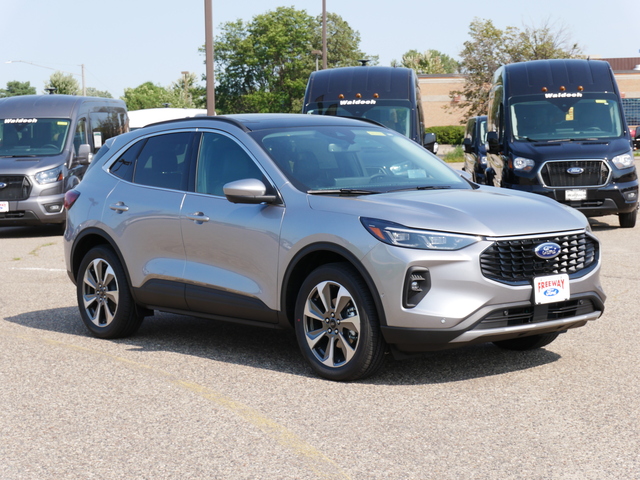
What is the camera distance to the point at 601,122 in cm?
1644

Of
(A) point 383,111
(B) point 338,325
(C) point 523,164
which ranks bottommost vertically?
(B) point 338,325

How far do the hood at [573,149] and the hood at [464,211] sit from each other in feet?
31.6

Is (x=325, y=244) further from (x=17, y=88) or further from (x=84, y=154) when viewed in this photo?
(x=17, y=88)

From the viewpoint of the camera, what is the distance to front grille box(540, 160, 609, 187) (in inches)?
622

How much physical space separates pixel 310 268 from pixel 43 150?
12940mm

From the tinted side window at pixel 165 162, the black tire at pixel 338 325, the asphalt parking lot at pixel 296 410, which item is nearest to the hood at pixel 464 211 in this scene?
the black tire at pixel 338 325

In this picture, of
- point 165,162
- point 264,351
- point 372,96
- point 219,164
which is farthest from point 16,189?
point 264,351

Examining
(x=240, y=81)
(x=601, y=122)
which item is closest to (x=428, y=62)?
(x=240, y=81)

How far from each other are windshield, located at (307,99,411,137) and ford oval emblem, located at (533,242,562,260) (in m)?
10.6

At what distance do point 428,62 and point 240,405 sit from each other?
Result: 4451 inches

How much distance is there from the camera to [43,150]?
59.8 ft

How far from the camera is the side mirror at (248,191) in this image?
251 inches

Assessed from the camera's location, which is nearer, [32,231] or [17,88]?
[32,231]

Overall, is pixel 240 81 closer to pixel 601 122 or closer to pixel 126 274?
pixel 601 122
